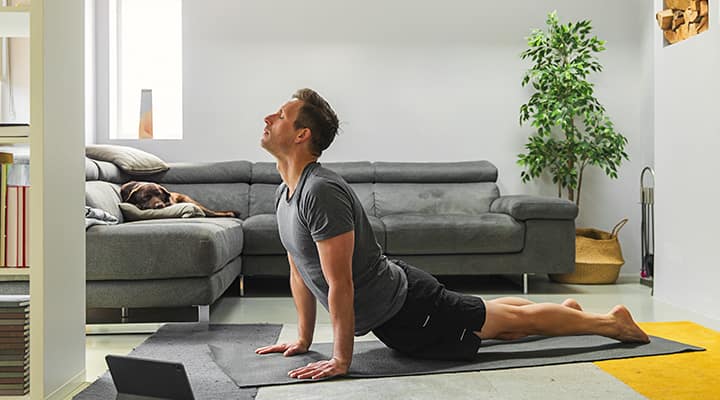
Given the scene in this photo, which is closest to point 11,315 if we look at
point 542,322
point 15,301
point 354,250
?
point 15,301

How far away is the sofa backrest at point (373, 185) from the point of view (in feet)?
18.5

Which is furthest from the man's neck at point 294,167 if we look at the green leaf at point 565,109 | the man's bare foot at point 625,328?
the green leaf at point 565,109

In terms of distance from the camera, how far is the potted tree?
5.73 meters

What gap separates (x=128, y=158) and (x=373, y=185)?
67.8 inches

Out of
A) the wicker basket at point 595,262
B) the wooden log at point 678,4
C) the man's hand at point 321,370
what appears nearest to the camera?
the man's hand at point 321,370

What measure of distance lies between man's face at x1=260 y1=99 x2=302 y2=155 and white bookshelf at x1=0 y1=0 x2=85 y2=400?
640 mm

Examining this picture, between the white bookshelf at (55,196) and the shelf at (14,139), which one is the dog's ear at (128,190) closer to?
the white bookshelf at (55,196)

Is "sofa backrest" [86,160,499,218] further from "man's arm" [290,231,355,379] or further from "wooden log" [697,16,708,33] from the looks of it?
"man's arm" [290,231,355,379]

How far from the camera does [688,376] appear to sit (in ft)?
8.84

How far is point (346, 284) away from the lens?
8.56ft

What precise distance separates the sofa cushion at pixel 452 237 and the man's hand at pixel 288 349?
2.02m

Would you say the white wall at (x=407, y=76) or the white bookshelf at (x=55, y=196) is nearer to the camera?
the white bookshelf at (x=55, y=196)

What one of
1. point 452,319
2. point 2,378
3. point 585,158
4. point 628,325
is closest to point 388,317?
point 452,319

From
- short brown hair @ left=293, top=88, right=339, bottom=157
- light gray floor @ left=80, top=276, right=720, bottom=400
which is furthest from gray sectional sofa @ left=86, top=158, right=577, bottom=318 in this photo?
short brown hair @ left=293, top=88, right=339, bottom=157
